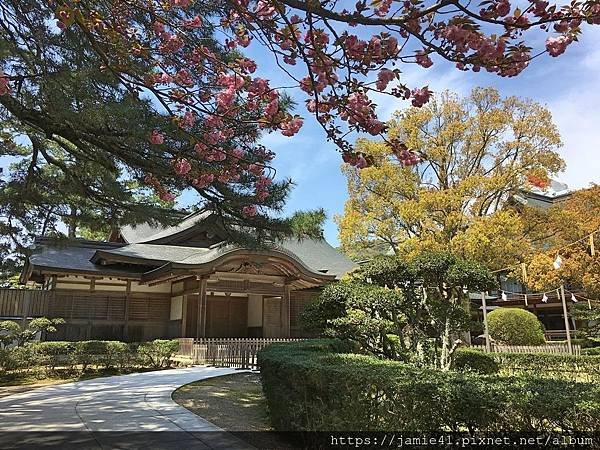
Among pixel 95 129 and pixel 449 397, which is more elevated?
pixel 95 129

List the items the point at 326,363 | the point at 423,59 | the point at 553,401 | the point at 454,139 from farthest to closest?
the point at 454,139 < the point at 326,363 < the point at 423,59 < the point at 553,401

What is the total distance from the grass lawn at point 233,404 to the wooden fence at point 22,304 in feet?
27.1

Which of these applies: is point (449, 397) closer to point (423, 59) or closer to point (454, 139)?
point (423, 59)

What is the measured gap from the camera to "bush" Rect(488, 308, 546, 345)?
63.6 feet

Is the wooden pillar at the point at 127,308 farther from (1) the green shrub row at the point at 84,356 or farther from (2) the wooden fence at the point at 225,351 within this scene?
(1) the green shrub row at the point at 84,356

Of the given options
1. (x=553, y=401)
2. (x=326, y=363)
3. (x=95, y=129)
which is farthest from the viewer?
(x=95, y=129)

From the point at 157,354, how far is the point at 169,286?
5422 mm

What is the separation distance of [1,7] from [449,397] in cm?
635

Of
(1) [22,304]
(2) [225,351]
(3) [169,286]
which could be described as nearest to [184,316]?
(3) [169,286]

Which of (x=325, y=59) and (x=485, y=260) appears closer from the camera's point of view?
(x=325, y=59)

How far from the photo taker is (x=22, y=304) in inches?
583

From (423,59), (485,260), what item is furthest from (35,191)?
(485,260)

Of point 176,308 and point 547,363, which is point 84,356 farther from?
point 547,363

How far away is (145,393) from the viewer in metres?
8.23
